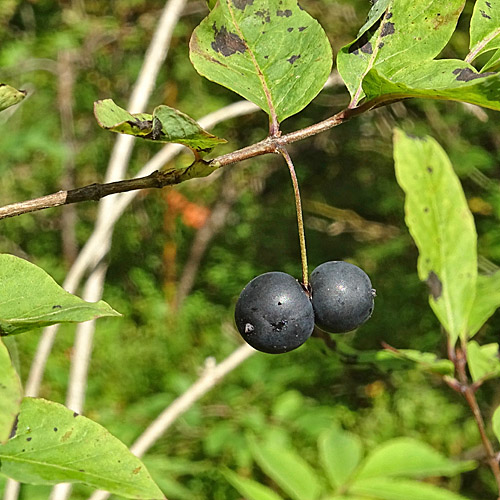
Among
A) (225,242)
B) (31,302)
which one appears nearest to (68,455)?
(31,302)

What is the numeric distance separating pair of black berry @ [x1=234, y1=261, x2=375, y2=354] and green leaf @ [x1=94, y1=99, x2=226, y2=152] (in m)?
0.21

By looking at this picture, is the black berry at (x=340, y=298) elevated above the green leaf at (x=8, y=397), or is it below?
below

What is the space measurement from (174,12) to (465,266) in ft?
2.89

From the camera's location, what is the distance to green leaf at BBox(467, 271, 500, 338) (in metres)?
1.13

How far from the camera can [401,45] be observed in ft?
2.13

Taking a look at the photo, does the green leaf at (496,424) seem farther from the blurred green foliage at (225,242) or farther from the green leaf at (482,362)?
the blurred green foliage at (225,242)

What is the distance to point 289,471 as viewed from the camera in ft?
4.66

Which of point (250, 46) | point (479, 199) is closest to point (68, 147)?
point (479, 199)

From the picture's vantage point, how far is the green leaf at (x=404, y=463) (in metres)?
1.36

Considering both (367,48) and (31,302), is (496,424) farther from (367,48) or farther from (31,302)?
(31,302)

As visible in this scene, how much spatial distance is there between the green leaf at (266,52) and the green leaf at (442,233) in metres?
0.50

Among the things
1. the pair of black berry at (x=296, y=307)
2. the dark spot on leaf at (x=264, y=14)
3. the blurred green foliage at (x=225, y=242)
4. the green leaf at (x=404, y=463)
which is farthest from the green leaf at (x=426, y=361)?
the blurred green foliage at (x=225, y=242)

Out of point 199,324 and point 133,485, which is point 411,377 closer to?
point 199,324

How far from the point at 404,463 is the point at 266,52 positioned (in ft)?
3.31
